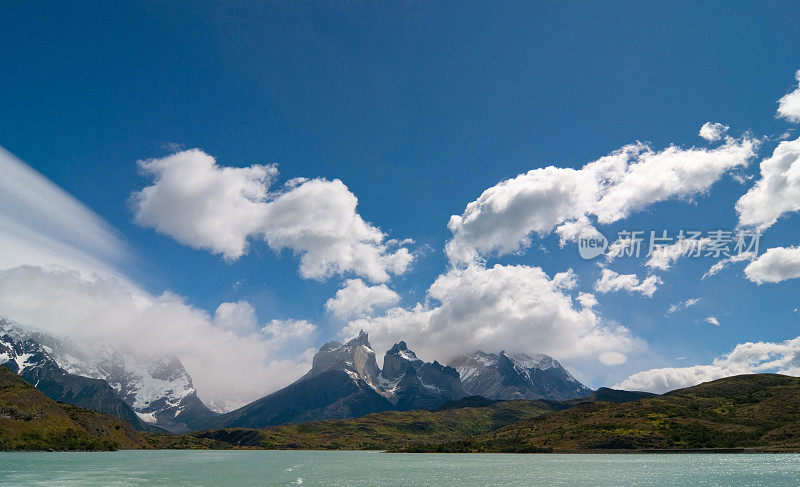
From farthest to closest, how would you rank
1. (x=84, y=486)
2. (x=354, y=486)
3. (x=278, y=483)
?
(x=278, y=483), (x=354, y=486), (x=84, y=486)

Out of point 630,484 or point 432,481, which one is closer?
point 630,484

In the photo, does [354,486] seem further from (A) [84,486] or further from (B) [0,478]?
(B) [0,478]

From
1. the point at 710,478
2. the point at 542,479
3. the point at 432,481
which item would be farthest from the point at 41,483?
the point at 710,478

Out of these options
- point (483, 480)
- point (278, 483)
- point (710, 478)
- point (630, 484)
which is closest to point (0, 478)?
point (278, 483)

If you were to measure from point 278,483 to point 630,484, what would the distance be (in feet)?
247

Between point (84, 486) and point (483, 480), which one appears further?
point (483, 480)

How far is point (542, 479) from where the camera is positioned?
115 meters

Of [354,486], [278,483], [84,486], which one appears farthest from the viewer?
[278,483]

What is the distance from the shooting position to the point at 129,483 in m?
102

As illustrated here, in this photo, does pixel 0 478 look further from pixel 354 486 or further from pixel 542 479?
pixel 542 479

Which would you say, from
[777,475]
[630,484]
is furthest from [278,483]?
[777,475]

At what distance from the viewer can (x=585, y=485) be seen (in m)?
99.4

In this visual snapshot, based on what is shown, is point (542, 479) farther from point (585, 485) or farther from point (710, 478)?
point (710, 478)

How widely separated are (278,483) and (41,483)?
45.5 metres
